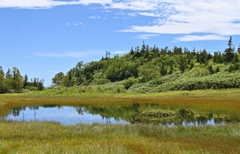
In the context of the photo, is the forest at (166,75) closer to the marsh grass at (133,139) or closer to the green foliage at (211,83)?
the green foliage at (211,83)

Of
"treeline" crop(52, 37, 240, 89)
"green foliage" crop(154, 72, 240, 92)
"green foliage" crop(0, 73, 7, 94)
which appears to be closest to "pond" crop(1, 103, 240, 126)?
"green foliage" crop(154, 72, 240, 92)

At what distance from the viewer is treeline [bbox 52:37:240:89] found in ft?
321

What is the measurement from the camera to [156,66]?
126 meters

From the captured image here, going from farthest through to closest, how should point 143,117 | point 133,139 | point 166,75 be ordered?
1. point 166,75
2. point 143,117
3. point 133,139

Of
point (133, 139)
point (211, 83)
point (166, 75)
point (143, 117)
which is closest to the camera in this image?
point (133, 139)

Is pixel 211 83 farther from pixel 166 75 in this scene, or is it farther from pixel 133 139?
pixel 133 139

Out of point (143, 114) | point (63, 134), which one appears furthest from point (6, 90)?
point (63, 134)

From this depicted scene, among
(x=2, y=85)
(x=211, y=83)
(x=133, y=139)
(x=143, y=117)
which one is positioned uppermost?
(x=211, y=83)

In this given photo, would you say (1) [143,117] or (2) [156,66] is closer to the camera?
(1) [143,117]

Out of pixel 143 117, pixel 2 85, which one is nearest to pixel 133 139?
pixel 143 117

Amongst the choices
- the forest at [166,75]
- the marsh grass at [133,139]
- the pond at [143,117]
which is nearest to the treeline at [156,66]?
the forest at [166,75]

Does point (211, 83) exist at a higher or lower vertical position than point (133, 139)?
higher

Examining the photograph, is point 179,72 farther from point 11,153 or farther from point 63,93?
point 11,153

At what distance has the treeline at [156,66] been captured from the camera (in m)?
97.9
